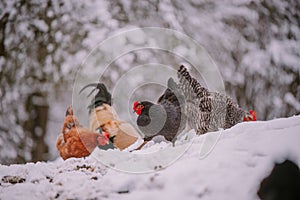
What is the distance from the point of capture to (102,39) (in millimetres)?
2918

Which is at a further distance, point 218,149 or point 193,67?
point 193,67

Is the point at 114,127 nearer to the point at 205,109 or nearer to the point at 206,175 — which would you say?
the point at 205,109

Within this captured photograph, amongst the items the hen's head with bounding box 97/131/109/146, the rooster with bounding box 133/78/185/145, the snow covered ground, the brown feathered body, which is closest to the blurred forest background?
the brown feathered body

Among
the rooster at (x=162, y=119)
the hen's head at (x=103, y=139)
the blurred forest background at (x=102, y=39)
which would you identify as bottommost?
the hen's head at (x=103, y=139)

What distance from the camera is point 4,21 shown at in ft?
9.53

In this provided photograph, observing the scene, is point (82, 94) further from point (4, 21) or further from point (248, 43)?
point (248, 43)

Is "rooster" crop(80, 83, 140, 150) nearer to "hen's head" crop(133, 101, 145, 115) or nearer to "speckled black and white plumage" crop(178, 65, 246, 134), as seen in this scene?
"hen's head" crop(133, 101, 145, 115)

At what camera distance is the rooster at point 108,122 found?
2398mm

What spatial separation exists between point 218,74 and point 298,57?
0.70 m

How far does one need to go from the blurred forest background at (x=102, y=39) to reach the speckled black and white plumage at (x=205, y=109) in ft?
2.67

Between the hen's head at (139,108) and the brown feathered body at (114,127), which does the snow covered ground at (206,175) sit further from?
the brown feathered body at (114,127)

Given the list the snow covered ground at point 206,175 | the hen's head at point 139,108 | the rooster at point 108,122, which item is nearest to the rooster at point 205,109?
the hen's head at point 139,108

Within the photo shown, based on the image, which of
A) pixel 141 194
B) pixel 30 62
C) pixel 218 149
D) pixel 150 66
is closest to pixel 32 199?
pixel 141 194

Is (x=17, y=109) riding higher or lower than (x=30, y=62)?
lower
